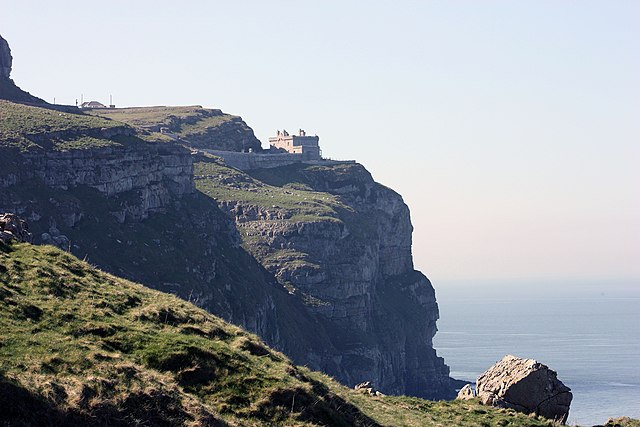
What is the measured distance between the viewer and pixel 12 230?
42531mm

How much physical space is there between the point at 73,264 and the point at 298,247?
144 metres

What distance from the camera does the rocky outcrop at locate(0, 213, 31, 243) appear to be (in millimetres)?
40406

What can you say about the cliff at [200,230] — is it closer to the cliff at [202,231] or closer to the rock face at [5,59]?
the cliff at [202,231]

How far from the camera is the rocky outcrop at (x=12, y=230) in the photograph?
4041cm

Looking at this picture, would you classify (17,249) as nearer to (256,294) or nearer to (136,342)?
(136,342)

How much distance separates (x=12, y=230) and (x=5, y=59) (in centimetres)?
12956

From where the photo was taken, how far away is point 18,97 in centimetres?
16250

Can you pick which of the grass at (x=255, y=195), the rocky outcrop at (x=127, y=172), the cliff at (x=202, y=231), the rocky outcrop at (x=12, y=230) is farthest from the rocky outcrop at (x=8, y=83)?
the rocky outcrop at (x=12, y=230)

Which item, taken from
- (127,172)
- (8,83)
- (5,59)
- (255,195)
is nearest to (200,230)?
(127,172)

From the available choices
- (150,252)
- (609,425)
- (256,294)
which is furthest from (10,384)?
(256,294)

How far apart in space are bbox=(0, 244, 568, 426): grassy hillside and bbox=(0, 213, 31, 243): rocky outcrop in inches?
48.2

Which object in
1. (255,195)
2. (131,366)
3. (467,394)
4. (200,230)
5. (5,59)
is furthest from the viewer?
(255,195)

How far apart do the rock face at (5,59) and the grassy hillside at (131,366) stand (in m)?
130

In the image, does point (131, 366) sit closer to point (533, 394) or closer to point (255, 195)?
point (533, 394)
